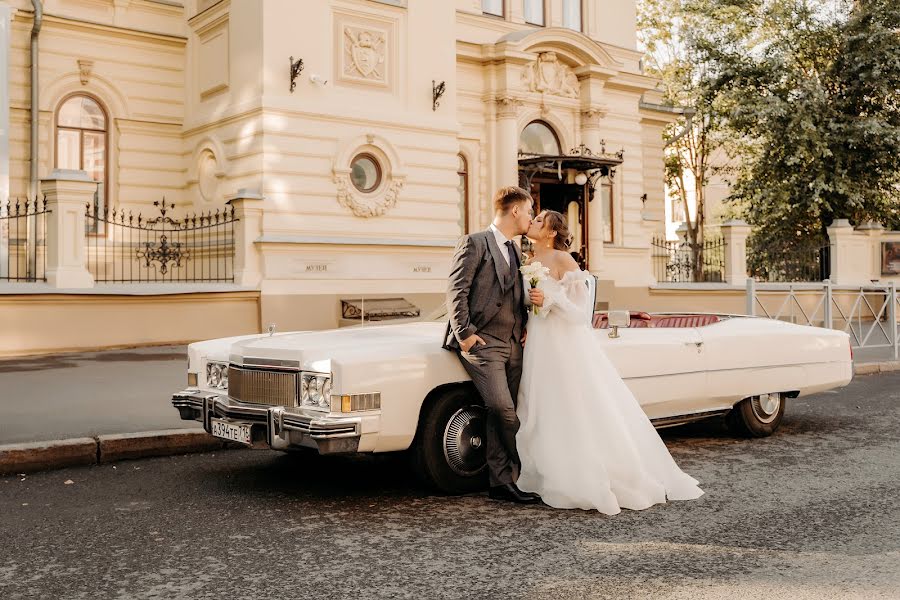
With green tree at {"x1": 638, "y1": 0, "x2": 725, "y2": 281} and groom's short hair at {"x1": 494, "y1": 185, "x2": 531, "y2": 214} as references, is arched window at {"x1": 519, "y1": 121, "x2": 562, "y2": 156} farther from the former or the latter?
groom's short hair at {"x1": 494, "y1": 185, "x2": 531, "y2": 214}

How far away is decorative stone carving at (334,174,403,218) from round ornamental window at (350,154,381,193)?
0.79 ft

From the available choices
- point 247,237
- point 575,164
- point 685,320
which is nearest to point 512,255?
point 685,320

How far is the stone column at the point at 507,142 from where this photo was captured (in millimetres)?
21234

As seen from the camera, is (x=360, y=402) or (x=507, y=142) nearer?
(x=360, y=402)

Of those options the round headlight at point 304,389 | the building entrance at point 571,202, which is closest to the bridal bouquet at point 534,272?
the round headlight at point 304,389

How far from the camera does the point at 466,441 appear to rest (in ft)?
19.5

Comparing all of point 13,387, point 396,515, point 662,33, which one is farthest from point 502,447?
point 662,33

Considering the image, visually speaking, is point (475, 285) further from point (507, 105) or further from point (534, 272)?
point (507, 105)

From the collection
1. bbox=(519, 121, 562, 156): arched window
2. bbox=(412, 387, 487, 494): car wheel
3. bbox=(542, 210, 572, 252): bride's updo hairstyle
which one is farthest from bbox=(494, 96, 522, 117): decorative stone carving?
bbox=(412, 387, 487, 494): car wheel

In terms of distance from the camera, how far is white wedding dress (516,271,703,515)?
18.3 ft

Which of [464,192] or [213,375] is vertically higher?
[464,192]

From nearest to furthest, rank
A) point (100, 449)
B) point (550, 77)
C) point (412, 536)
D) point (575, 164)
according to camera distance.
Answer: point (412, 536) < point (100, 449) < point (575, 164) < point (550, 77)

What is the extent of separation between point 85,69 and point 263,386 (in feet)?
47.7

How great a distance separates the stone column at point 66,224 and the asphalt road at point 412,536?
25.1 ft
